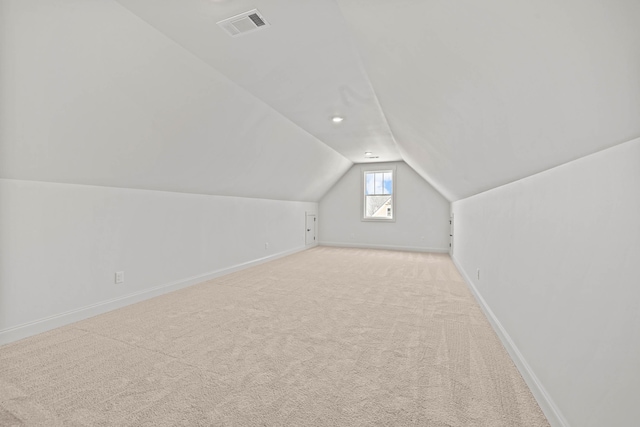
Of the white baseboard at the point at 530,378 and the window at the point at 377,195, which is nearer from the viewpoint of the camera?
the white baseboard at the point at 530,378

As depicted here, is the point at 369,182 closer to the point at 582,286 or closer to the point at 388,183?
the point at 388,183

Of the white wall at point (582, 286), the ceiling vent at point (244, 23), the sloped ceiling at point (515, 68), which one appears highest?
the ceiling vent at point (244, 23)

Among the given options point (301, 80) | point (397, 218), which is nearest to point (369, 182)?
point (397, 218)

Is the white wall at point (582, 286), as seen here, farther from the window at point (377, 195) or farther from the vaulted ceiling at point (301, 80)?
the window at point (377, 195)

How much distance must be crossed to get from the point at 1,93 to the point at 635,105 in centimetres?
324

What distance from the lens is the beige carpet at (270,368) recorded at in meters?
1.60

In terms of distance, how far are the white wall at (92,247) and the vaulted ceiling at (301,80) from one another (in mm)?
246

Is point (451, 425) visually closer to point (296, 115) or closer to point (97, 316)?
point (97, 316)

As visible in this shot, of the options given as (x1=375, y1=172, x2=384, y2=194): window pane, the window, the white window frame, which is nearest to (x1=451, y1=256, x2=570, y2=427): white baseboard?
the white window frame

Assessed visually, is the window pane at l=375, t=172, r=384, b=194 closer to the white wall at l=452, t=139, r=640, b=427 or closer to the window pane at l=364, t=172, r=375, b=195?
the window pane at l=364, t=172, r=375, b=195

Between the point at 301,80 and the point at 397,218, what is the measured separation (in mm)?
5826

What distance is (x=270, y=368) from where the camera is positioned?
206cm

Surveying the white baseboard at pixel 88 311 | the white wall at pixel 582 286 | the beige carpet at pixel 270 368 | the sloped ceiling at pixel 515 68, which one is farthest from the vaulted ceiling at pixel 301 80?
the beige carpet at pixel 270 368

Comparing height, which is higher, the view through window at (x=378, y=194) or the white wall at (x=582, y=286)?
the view through window at (x=378, y=194)
